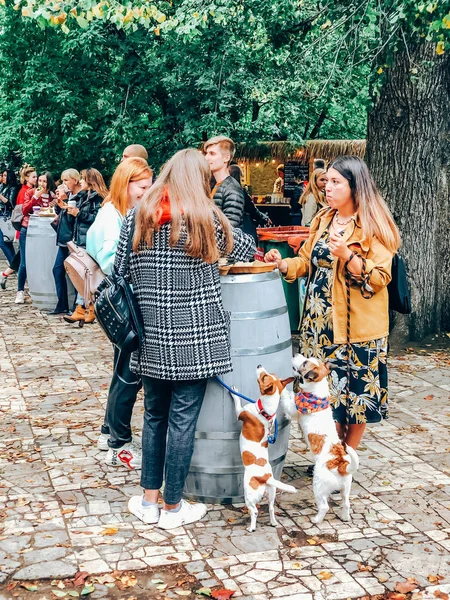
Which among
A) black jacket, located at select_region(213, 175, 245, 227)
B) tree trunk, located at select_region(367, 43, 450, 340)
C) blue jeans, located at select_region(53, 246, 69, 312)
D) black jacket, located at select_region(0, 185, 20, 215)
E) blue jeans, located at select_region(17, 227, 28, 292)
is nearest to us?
black jacket, located at select_region(213, 175, 245, 227)

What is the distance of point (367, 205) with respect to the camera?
4.40 meters

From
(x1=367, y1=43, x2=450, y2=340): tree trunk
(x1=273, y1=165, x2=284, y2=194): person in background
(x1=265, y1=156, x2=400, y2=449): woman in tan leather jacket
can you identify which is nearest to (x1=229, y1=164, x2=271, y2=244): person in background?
(x1=367, y1=43, x2=450, y2=340): tree trunk

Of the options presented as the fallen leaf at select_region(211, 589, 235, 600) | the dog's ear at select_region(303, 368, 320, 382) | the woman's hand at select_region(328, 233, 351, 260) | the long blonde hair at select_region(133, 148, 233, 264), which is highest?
the long blonde hair at select_region(133, 148, 233, 264)

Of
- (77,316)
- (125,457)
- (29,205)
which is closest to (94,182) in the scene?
(77,316)

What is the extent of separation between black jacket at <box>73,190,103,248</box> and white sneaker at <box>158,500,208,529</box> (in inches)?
217

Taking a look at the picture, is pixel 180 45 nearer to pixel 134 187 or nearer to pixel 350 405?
pixel 134 187

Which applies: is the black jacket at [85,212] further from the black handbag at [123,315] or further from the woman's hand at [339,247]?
the woman's hand at [339,247]

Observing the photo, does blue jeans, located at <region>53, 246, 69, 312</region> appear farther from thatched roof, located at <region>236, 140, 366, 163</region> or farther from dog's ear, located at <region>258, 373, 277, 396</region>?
thatched roof, located at <region>236, 140, 366, 163</region>

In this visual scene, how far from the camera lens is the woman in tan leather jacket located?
14.3 ft

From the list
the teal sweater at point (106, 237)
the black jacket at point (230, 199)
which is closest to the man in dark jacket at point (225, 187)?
the black jacket at point (230, 199)

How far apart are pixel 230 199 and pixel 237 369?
8.68 feet

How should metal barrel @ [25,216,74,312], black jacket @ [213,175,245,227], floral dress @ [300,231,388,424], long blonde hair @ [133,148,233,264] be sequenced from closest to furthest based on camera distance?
long blonde hair @ [133,148,233,264], floral dress @ [300,231,388,424], black jacket @ [213,175,245,227], metal barrel @ [25,216,74,312]

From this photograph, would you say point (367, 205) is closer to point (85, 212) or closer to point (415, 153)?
point (415, 153)

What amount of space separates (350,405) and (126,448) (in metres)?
1.55
